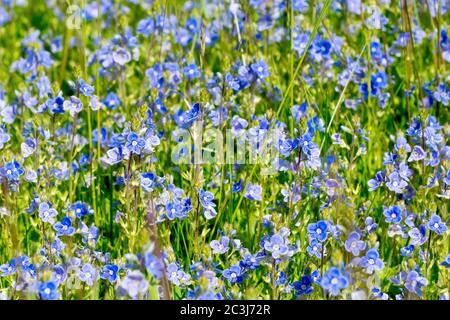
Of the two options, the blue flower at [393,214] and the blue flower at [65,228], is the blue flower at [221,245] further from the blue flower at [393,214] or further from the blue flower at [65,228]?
the blue flower at [393,214]

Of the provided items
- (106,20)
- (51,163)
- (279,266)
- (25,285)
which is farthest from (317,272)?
(106,20)

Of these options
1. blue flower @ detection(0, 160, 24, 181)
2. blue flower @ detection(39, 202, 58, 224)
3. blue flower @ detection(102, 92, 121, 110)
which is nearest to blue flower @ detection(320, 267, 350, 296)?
blue flower @ detection(39, 202, 58, 224)

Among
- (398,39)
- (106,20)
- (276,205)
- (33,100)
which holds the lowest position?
(276,205)

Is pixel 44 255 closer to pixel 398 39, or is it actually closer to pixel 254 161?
pixel 254 161

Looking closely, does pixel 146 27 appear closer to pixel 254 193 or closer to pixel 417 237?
pixel 254 193

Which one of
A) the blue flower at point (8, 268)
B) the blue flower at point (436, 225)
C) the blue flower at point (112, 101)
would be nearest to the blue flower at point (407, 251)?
the blue flower at point (436, 225)
